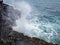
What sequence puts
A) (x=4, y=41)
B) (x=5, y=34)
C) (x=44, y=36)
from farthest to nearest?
(x=44, y=36)
(x=5, y=34)
(x=4, y=41)

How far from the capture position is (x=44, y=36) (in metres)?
15.8

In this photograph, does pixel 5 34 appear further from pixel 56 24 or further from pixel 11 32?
pixel 56 24

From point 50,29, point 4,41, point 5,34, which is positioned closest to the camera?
point 4,41

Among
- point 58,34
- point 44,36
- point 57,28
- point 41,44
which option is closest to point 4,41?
point 41,44

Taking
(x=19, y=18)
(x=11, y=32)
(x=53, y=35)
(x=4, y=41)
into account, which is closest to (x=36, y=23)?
(x=19, y=18)

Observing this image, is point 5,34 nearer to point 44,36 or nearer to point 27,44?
point 27,44

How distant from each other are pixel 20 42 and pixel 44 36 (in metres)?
4.73

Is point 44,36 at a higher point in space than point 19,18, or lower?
lower

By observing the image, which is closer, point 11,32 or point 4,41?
point 4,41

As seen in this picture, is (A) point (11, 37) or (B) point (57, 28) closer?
(A) point (11, 37)

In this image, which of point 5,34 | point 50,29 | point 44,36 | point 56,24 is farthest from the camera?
point 56,24

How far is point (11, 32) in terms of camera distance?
12.6 metres

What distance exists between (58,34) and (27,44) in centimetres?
566

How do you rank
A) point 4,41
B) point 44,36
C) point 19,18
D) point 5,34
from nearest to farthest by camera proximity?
1. point 4,41
2. point 5,34
3. point 44,36
4. point 19,18
